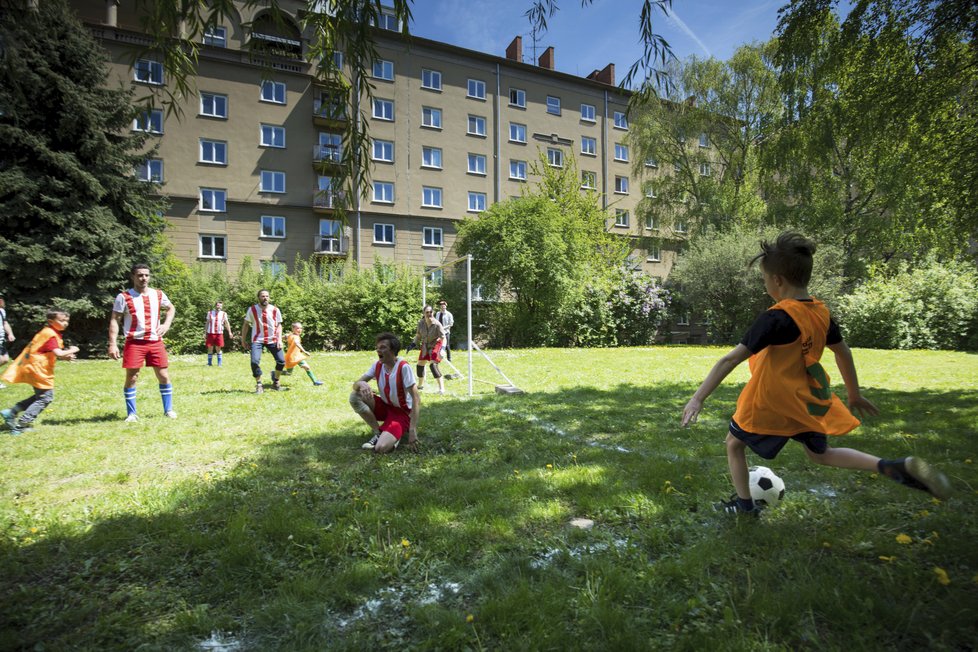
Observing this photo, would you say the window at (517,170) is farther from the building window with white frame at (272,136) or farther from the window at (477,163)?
the building window with white frame at (272,136)

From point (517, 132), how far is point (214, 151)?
1913 cm

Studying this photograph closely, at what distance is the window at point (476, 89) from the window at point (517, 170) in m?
4.73

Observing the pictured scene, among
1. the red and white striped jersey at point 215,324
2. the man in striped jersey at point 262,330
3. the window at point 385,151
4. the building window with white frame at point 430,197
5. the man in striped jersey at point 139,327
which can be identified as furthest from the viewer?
the building window with white frame at point 430,197

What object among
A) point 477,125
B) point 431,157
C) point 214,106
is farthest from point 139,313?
point 477,125

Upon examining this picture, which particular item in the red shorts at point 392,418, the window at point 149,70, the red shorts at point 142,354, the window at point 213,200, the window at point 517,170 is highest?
the window at point 517,170

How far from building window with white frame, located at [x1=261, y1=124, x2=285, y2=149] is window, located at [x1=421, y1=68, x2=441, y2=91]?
9468 mm

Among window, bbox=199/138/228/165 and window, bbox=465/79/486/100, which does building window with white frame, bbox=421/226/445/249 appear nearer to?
window, bbox=465/79/486/100

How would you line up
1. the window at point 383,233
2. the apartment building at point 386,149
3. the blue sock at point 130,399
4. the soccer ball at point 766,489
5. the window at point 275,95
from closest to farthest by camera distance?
1. the soccer ball at point 766,489
2. the blue sock at point 130,399
3. the apartment building at point 386,149
4. the window at point 275,95
5. the window at point 383,233

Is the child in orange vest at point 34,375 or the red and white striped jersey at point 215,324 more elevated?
the red and white striped jersey at point 215,324

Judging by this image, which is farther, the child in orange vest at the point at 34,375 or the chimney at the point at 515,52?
the chimney at the point at 515,52

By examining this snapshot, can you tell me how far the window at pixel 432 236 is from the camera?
107ft

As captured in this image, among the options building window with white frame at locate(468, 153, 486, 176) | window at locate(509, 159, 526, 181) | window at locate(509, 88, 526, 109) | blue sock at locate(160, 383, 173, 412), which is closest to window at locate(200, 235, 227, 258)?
building window with white frame at locate(468, 153, 486, 176)

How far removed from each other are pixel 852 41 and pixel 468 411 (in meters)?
7.36

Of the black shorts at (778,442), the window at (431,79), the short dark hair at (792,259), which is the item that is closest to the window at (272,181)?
the window at (431,79)
